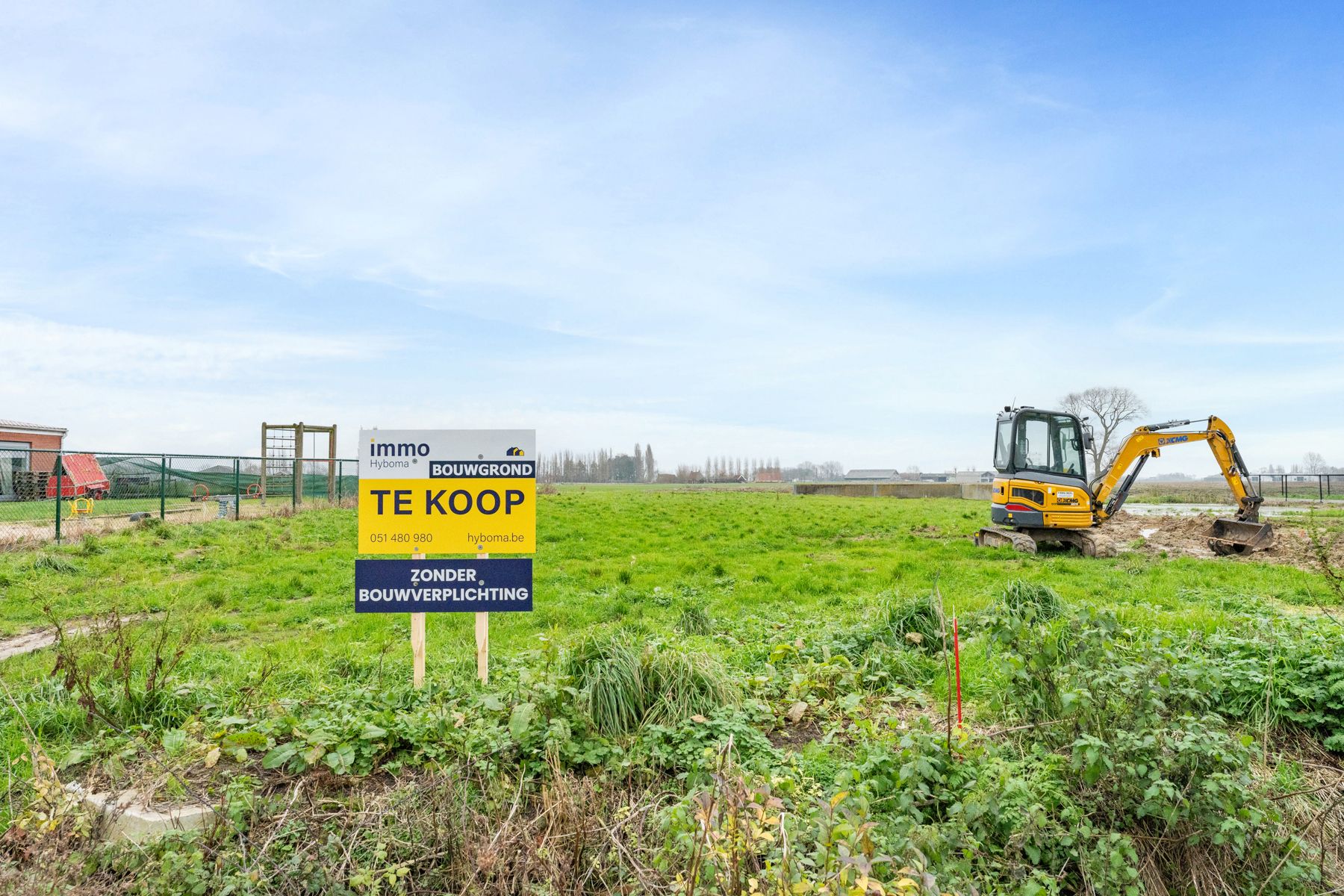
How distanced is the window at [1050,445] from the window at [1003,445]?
0.26 m

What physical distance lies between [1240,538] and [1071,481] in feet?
10.8

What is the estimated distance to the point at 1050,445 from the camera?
Answer: 14336mm

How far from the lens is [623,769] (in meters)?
3.63

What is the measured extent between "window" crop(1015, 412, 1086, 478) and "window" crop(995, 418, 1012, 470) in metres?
0.26

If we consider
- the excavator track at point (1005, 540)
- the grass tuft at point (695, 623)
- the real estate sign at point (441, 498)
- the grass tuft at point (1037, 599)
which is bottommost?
the grass tuft at point (695, 623)

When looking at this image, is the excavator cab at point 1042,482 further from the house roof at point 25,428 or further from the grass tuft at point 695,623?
the house roof at point 25,428

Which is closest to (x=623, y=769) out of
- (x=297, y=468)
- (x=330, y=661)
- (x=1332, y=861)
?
(x=1332, y=861)

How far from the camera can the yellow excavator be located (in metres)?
13.6

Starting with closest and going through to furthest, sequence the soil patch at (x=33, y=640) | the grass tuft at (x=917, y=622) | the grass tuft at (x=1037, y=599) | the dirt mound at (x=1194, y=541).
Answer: the grass tuft at (x=917, y=622) → the grass tuft at (x=1037, y=599) → the soil patch at (x=33, y=640) → the dirt mound at (x=1194, y=541)

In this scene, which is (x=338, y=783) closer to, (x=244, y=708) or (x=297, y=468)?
(x=244, y=708)

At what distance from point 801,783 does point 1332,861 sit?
228 centimetres

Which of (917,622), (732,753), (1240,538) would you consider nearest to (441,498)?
(732,753)

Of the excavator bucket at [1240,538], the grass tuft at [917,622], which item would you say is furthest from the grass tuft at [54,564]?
the excavator bucket at [1240,538]

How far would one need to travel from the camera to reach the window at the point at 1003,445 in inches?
569
